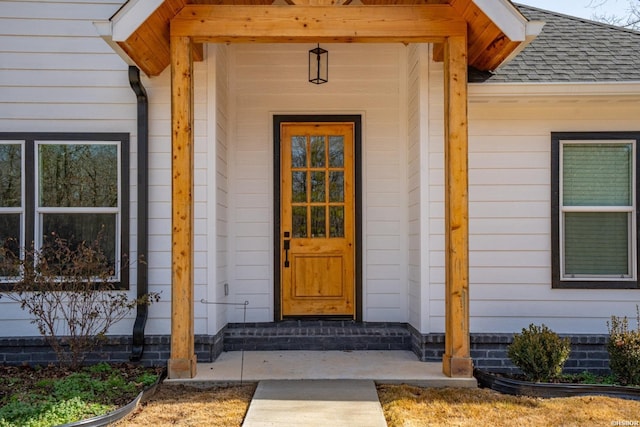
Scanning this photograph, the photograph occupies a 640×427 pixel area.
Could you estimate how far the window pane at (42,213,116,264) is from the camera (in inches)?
217

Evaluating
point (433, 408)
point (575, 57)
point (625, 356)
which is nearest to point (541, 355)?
point (625, 356)

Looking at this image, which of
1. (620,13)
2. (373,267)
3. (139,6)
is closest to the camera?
(139,6)

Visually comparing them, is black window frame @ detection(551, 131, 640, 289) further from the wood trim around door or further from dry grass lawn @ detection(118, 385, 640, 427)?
the wood trim around door

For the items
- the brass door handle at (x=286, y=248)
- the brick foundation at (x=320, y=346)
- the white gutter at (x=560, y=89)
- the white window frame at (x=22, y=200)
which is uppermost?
the white gutter at (x=560, y=89)

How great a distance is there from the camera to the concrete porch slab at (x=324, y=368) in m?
4.80

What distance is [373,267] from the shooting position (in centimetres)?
639

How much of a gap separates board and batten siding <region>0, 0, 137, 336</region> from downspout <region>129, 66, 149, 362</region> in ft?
0.37

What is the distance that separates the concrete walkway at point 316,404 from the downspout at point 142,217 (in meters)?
1.36

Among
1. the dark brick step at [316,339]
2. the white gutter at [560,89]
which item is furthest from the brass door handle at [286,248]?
the white gutter at [560,89]

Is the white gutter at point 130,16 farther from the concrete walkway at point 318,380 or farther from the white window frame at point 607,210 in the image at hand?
the white window frame at point 607,210

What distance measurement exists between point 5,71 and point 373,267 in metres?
4.16

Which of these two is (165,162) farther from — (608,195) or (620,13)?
(620,13)

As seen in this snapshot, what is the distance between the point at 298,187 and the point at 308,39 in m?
2.11

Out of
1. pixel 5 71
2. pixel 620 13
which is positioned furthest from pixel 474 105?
pixel 620 13
